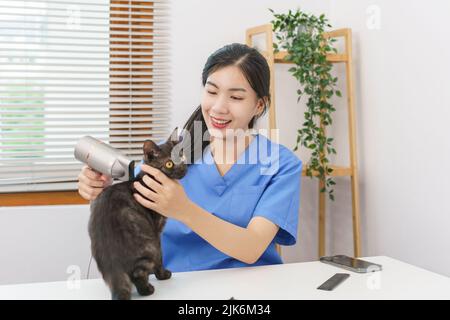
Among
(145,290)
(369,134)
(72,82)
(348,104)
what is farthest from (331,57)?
(145,290)

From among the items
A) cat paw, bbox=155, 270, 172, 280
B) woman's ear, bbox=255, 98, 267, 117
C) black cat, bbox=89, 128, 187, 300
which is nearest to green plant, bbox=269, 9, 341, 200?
woman's ear, bbox=255, 98, 267, 117

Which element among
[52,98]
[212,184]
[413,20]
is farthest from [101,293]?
[413,20]

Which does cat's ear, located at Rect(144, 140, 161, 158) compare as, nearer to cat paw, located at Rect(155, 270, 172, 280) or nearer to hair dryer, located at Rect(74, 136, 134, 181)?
hair dryer, located at Rect(74, 136, 134, 181)

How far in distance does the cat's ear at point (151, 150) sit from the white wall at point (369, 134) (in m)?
1.19

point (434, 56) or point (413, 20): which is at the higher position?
point (413, 20)

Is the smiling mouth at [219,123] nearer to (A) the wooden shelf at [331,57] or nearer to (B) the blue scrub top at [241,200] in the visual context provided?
(B) the blue scrub top at [241,200]

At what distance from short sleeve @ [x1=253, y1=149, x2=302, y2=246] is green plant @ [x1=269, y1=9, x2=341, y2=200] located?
0.81 m

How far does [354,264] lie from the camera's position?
1313 mm

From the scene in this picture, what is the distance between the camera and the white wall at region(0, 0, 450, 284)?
1847mm

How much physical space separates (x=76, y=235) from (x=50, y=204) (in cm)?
18

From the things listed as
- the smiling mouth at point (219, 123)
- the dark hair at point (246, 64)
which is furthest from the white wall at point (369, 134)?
the smiling mouth at point (219, 123)

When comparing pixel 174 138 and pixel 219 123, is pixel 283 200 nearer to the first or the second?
pixel 219 123

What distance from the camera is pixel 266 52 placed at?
226 cm

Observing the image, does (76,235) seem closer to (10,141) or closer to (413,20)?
(10,141)
